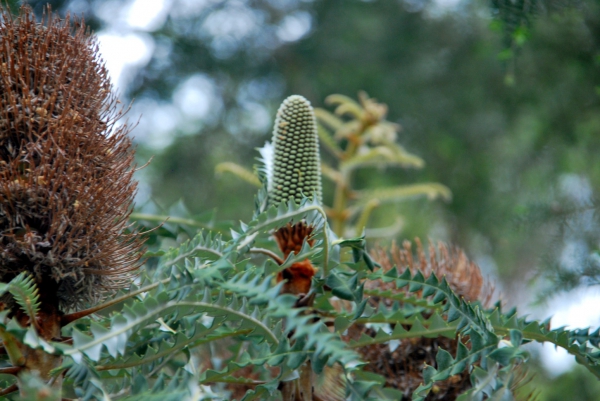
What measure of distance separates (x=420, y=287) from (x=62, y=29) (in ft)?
2.56

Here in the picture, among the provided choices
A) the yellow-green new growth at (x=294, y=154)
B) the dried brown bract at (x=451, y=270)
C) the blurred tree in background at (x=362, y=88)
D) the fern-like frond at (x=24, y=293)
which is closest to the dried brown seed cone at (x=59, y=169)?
the fern-like frond at (x=24, y=293)

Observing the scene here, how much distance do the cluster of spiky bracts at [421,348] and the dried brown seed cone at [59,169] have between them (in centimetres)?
55

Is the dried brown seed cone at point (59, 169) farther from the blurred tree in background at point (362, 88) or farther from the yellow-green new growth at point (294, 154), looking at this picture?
the blurred tree in background at point (362, 88)

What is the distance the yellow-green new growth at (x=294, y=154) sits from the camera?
1203 mm

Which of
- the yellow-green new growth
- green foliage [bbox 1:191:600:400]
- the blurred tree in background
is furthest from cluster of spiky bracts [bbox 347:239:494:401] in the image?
the blurred tree in background

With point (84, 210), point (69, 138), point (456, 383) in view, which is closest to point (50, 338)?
point (84, 210)

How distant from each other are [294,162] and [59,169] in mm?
477

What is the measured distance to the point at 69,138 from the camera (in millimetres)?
935

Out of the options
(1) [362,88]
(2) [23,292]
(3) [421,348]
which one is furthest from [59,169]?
(1) [362,88]

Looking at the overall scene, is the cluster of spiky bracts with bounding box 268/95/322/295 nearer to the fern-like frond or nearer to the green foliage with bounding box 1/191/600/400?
the green foliage with bounding box 1/191/600/400

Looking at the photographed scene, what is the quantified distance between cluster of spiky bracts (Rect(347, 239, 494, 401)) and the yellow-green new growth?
12.6 inches

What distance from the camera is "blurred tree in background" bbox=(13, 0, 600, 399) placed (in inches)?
167

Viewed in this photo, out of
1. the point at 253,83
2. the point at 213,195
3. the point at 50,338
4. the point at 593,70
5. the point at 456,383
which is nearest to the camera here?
the point at 50,338

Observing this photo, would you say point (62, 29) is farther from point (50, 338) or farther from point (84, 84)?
point (50, 338)
